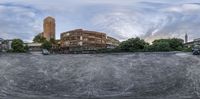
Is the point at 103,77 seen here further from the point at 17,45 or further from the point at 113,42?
the point at 17,45

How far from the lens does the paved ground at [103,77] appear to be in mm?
9680

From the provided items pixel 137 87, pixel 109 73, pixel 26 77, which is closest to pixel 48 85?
pixel 26 77

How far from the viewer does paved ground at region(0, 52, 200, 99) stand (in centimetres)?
968

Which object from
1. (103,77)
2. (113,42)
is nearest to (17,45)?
(113,42)

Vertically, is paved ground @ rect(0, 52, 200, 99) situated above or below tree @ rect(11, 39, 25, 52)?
below

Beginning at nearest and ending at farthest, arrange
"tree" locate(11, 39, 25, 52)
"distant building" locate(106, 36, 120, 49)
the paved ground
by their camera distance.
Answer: the paved ground
"distant building" locate(106, 36, 120, 49)
"tree" locate(11, 39, 25, 52)

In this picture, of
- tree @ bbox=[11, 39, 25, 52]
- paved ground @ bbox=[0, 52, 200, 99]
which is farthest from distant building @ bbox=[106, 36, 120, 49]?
paved ground @ bbox=[0, 52, 200, 99]

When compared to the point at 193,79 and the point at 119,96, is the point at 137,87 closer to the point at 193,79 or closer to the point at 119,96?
the point at 119,96

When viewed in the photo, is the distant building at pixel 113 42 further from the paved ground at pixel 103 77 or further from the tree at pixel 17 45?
the paved ground at pixel 103 77

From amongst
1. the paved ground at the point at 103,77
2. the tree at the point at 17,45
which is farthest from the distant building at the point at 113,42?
the paved ground at the point at 103,77

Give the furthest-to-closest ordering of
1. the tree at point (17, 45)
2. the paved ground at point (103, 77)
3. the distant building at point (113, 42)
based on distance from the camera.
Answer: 1. the tree at point (17, 45)
2. the distant building at point (113, 42)
3. the paved ground at point (103, 77)

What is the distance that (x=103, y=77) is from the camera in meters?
10.3

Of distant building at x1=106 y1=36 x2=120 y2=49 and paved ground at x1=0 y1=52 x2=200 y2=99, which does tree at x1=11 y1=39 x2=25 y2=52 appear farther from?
paved ground at x1=0 y1=52 x2=200 y2=99

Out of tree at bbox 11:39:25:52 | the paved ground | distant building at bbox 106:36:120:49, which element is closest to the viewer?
the paved ground
